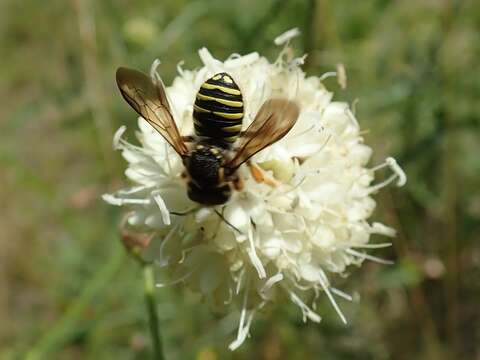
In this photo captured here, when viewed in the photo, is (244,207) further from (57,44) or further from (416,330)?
(57,44)

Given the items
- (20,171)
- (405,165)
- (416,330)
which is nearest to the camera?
(405,165)

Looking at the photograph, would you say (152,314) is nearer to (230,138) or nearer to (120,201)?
(120,201)

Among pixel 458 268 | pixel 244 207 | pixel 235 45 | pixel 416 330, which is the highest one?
pixel 235 45

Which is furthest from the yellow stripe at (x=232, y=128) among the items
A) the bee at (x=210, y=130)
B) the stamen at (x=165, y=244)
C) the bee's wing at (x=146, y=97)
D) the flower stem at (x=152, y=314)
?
the flower stem at (x=152, y=314)

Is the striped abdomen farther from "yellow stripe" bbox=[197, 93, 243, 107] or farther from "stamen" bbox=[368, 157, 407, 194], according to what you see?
"stamen" bbox=[368, 157, 407, 194]

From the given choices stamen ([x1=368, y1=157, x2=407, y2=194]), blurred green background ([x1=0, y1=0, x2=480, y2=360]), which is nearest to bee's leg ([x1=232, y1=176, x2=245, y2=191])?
stamen ([x1=368, y1=157, x2=407, y2=194])

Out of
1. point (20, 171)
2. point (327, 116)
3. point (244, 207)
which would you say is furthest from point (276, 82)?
point (20, 171)

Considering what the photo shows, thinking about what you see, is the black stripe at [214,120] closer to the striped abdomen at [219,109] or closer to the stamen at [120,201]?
the striped abdomen at [219,109]

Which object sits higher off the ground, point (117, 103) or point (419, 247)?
point (117, 103)
